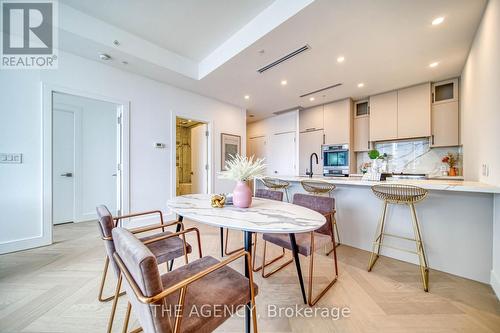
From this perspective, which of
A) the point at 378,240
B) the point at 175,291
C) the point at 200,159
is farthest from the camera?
the point at 200,159

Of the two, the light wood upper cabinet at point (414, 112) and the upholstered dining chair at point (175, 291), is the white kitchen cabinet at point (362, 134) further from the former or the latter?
the upholstered dining chair at point (175, 291)

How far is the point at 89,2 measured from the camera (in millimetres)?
2131

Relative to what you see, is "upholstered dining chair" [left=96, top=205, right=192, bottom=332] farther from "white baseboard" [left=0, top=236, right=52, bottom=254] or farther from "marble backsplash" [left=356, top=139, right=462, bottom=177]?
"marble backsplash" [left=356, top=139, right=462, bottom=177]

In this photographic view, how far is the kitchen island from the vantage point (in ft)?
5.60

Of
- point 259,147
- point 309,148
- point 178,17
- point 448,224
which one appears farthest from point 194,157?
point 448,224

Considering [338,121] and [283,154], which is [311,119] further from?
[283,154]

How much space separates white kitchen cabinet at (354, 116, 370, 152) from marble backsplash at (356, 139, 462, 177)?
0.82 ft

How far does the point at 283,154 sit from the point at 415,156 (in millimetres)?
2918

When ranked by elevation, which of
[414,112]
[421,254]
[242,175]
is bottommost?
[421,254]

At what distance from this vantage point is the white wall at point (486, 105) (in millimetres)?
1603

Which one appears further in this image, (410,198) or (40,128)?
(40,128)

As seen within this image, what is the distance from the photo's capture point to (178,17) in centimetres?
235

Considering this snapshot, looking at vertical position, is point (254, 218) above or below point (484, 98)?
below

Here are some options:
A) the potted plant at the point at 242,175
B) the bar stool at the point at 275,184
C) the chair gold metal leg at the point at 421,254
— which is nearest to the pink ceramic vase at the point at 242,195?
the potted plant at the point at 242,175
